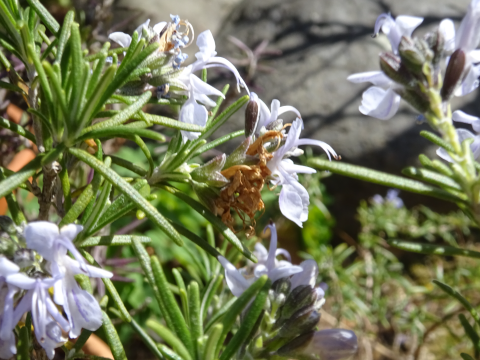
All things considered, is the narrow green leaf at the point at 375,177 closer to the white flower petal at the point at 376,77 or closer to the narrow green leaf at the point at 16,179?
the white flower petal at the point at 376,77

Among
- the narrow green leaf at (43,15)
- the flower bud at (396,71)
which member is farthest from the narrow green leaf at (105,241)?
the flower bud at (396,71)

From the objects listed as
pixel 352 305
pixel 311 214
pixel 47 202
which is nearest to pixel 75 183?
pixel 47 202

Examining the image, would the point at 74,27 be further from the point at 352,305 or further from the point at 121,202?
the point at 352,305

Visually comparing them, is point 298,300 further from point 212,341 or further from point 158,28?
point 158,28

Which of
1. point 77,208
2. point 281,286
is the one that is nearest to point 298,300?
point 281,286

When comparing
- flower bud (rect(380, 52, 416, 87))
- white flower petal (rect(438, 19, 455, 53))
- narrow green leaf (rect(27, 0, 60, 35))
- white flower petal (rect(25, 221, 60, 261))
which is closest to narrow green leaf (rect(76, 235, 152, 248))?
white flower petal (rect(25, 221, 60, 261))
